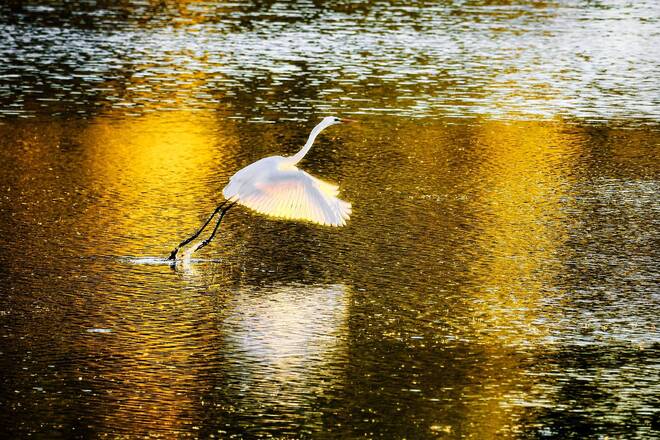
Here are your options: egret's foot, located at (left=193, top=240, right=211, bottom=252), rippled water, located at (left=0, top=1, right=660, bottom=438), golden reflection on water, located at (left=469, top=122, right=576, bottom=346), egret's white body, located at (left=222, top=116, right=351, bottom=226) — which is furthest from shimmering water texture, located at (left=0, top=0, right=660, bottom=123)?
egret's white body, located at (left=222, top=116, right=351, bottom=226)

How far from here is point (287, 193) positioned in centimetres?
969

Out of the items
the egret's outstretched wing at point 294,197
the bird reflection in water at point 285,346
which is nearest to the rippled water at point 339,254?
the bird reflection in water at point 285,346

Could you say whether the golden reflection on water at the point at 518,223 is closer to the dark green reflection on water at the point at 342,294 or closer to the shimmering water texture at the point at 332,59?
the dark green reflection on water at the point at 342,294

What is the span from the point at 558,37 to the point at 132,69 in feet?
28.2

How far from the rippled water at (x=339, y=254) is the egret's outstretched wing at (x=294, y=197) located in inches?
17.8

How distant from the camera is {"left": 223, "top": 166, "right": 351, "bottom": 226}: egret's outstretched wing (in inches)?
376

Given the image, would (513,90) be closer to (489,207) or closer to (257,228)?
(489,207)

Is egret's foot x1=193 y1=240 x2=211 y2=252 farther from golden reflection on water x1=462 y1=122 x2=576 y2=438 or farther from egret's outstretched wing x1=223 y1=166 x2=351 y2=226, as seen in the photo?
golden reflection on water x1=462 y1=122 x2=576 y2=438

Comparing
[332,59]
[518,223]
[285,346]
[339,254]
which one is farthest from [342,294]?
[332,59]

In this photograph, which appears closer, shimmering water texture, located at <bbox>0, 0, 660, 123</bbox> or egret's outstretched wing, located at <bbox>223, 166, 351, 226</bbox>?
egret's outstretched wing, located at <bbox>223, 166, 351, 226</bbox>

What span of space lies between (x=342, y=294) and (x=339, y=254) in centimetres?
118

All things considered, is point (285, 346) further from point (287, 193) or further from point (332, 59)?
point (332, 59)

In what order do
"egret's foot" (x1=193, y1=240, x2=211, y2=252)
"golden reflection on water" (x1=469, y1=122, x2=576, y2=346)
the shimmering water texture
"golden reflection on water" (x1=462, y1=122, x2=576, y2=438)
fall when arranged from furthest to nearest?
the shimmering water texture → "egret's foot" (x1=193, y1=240, x2=211, y2=252) → "golden reflection on water" (x1=469, y1=122, x2=576, y2=346) → "golden reflection on water" (x1=462, y1=122, x2=576, y2=438)

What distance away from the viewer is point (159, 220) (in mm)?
11391
